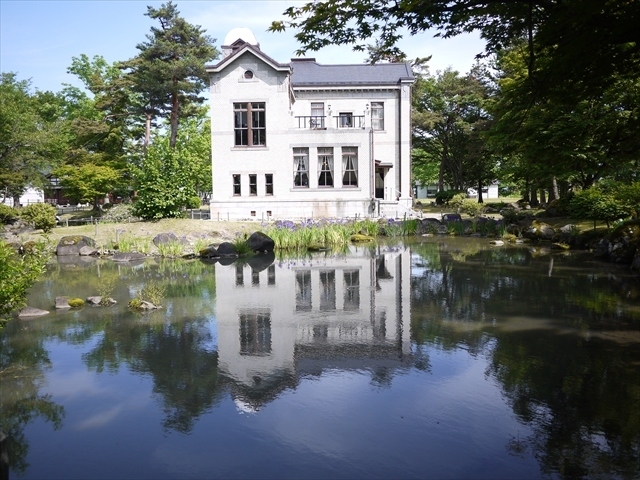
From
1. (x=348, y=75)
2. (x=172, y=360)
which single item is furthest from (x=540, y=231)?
(x=172, y=360)

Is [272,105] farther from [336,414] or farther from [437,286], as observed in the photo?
→ [336,414]

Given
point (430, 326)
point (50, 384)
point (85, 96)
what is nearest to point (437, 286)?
point (430, 326)

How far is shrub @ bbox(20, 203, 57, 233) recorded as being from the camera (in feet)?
88.2

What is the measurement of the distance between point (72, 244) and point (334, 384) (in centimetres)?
1993

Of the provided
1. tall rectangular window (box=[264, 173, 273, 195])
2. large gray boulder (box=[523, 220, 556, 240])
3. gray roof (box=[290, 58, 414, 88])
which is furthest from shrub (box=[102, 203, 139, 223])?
large gray boulder (box=[523, 220, 556, 240])

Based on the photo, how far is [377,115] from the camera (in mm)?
36688

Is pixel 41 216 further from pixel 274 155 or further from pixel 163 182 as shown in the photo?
pixel 274 155

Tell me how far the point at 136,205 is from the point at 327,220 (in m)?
10.2

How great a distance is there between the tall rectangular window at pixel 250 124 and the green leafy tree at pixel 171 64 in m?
6.68

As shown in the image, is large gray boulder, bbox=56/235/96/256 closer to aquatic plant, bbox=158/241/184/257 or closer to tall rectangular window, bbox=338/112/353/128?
aquatic plant, bbox=158/241/184/257

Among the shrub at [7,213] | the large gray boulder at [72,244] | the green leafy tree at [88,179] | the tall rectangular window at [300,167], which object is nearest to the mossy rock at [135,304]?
Result: the large gray boulder at [72,244]

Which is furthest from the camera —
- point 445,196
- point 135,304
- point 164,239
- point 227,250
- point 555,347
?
point 445,196

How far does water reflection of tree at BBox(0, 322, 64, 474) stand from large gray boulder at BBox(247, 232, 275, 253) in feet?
42.7

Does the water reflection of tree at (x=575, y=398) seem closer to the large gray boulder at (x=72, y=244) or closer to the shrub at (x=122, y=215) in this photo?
the large gray boulder at (x=72, y=244)
